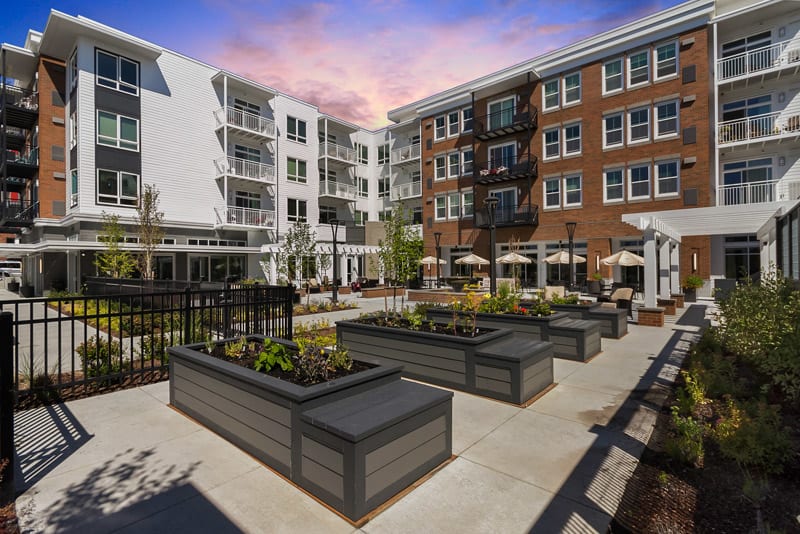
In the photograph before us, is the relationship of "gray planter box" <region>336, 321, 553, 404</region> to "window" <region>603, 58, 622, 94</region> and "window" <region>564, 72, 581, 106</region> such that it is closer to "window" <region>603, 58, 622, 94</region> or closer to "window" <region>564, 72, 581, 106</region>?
"window" <region>603, 58, 622, 94</region>

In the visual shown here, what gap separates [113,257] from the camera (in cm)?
Result: 1858

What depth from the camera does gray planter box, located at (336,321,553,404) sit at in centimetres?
572

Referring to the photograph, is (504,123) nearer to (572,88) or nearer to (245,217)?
(572,88)

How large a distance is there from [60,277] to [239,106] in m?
16.3

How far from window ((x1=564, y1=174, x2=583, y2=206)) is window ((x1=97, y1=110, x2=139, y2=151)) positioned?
91.2 ft

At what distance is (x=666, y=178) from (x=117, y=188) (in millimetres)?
32278

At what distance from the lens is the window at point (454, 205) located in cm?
3309

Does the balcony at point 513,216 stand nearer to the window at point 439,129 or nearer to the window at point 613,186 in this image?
the window at point 613,186

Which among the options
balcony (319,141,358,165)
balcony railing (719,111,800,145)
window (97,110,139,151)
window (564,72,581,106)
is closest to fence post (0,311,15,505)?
window (97,110,139,151)

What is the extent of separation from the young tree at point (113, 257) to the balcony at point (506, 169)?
23.6 metres

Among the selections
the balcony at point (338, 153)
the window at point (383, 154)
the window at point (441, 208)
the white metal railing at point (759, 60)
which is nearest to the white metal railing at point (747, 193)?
the white metal railing at point (759, 60)

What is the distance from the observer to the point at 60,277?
23844 mm

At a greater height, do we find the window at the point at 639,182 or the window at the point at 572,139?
the window at the point at 572,139

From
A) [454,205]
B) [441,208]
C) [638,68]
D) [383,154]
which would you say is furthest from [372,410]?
[383,154]
